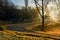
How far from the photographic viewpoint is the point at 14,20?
76.9ft

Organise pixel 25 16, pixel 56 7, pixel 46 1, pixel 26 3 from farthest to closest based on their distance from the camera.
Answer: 1. pixel 25 16
2. pixel 26 3
3. pixel 56 7
4. pixel 46 1

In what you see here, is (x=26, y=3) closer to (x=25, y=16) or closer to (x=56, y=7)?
(x=25, y=16)

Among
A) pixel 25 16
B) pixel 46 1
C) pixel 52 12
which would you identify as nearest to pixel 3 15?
pixel 25 16

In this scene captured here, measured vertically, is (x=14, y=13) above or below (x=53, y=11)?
below

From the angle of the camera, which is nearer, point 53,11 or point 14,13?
point 53,11

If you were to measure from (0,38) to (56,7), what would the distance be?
10.3 meters

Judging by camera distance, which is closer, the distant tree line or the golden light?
the golden light

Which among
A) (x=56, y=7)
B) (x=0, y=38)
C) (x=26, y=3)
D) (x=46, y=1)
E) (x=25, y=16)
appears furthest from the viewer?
(x=25, y=16)

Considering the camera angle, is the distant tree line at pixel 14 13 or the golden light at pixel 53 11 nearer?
the golden light at pixel 53 11

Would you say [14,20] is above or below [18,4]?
below

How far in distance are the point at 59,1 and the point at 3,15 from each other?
784 cm

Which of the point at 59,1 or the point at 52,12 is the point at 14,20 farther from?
the point at 59,1

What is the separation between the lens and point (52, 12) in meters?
19.9

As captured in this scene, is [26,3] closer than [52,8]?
No
